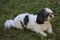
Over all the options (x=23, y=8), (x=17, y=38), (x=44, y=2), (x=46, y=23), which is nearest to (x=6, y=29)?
(x=17, y=38)

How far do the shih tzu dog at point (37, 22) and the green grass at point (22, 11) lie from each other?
135 millimetres

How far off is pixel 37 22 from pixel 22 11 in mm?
1657

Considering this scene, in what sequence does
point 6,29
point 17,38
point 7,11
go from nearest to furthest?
point 17,38 → point 6,29 → point 7,11

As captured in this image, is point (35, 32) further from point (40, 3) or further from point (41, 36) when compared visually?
point (40, 3)

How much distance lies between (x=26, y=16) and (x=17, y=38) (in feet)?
2.34

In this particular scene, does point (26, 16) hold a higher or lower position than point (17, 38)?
higher

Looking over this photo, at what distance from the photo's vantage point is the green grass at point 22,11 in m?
7.10

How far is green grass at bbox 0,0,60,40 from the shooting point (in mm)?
7102

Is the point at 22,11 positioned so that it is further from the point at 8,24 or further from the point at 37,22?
the point at 37,22

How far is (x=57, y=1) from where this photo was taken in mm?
9367

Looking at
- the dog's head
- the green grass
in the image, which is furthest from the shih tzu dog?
the green grass

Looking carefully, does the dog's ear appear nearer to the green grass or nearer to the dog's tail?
the green grass

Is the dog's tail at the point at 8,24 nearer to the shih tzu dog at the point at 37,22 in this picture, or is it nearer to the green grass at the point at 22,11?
the shih tzu dog at the point at 37,22

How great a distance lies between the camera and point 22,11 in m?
8.77
